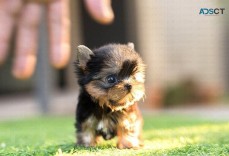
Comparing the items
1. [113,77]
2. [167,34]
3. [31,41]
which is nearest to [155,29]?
[167,34]

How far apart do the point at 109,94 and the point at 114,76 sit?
0.50 ft

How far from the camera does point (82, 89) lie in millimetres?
5152

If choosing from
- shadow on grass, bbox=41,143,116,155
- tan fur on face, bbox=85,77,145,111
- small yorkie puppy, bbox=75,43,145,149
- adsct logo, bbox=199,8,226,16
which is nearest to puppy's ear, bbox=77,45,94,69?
small yorkie puppy, bbox=75,43,145,149

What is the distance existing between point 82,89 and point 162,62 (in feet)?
38.8

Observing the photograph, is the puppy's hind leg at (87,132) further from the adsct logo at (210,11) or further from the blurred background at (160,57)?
the blurred background at (160,57)

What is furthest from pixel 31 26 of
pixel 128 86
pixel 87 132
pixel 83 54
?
pixel 128 86

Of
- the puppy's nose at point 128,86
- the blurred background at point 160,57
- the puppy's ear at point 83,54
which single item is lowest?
the blurred background at point 160,57

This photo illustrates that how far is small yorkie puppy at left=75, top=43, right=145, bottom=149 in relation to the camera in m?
4.86

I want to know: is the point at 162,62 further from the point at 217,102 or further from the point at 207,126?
the point at 207,126

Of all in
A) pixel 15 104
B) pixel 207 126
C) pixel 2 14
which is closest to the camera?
pixel 2 14

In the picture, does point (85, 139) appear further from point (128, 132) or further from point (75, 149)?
point (128, 132)

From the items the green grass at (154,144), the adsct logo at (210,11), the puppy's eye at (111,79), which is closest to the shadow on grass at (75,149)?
the green grass at (154,144)

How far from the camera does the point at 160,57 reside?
16703 millimetres

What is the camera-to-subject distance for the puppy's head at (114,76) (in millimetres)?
4836
